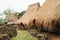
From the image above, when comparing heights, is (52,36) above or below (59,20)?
below

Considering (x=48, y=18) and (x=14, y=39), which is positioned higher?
(x=48, y=18)

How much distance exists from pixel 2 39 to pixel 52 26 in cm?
144

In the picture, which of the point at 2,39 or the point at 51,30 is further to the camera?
the point at 51,30

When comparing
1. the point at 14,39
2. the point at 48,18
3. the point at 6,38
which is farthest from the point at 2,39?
the point at 48,18

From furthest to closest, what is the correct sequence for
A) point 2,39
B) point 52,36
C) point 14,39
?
point 14,39 < point 52,36 < point 2,39

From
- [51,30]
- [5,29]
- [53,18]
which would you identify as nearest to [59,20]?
[53,18]

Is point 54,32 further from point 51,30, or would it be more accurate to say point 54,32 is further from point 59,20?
point 59,20

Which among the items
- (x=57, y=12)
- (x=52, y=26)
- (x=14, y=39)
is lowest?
(x=14, y=39)

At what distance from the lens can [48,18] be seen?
5.02 meters

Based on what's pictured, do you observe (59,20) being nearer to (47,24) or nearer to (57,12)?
(57,12)

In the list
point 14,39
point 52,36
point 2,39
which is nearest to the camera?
point 2,39

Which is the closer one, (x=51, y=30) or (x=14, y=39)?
(x=51, y=30)

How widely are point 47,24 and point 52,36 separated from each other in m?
0.39

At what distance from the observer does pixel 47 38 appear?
461 cm
